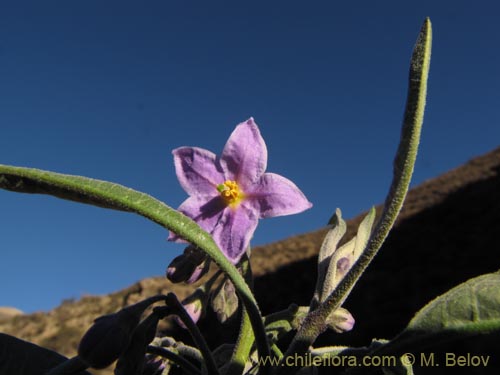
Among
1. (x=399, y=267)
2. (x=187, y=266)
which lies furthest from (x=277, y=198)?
(x=399, y=267)

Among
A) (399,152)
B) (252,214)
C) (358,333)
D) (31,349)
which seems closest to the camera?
(399,152)

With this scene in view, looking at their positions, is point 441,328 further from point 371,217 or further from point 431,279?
point 431,279

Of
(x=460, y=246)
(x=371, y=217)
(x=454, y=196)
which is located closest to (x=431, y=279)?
(x=460, y=246)

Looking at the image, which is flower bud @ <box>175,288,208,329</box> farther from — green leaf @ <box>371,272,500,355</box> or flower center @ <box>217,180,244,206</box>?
green leaf @ <box>371,272,500,355</box>

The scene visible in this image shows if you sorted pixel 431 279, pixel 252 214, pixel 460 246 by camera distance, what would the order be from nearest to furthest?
pixel 252 214 → pixel 431 279 → pixel 460 246

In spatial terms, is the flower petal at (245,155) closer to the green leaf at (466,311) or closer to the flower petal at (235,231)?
the flower petal at (235,231)

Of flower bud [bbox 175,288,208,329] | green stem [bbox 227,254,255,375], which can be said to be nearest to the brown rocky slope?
flower bud [bbox 175,288,208,329]

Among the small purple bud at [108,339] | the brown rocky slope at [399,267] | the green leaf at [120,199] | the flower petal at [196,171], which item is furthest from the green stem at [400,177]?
the brown rocky slope at [399,267]
